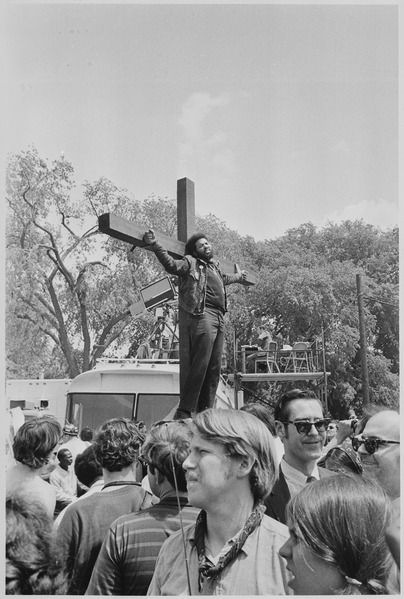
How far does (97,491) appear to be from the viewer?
2527mm

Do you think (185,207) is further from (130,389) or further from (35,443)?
(130,389)

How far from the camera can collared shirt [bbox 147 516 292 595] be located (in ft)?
5.72

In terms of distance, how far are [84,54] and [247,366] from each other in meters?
2.06

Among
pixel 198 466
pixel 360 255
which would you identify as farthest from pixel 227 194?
pixel 198 466

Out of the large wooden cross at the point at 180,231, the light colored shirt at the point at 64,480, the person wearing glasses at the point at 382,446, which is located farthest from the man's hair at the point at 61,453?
the person wearing glasses at the point at 382,446

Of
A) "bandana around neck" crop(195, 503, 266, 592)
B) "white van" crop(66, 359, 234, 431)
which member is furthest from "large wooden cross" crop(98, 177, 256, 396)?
"white van" crop(66, 359, 234, 431)

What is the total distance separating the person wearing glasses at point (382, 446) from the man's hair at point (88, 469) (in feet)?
4.51

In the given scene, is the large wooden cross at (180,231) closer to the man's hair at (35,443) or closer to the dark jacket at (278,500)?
the man's hair at (35,443)

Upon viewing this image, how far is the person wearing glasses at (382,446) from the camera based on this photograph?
2436 millimetres

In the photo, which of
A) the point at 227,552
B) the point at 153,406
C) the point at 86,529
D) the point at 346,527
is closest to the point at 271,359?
the point at 86,529

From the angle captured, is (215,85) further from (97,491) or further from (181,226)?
(97,491)

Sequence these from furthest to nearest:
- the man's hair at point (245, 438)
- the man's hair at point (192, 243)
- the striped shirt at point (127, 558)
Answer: the man's hair at point (192, 243), the striped shirt at point (127, 558), the man's hair at point (245, 438)

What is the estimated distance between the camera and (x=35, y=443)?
2623 mm

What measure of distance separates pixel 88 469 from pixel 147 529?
3.96 feet
